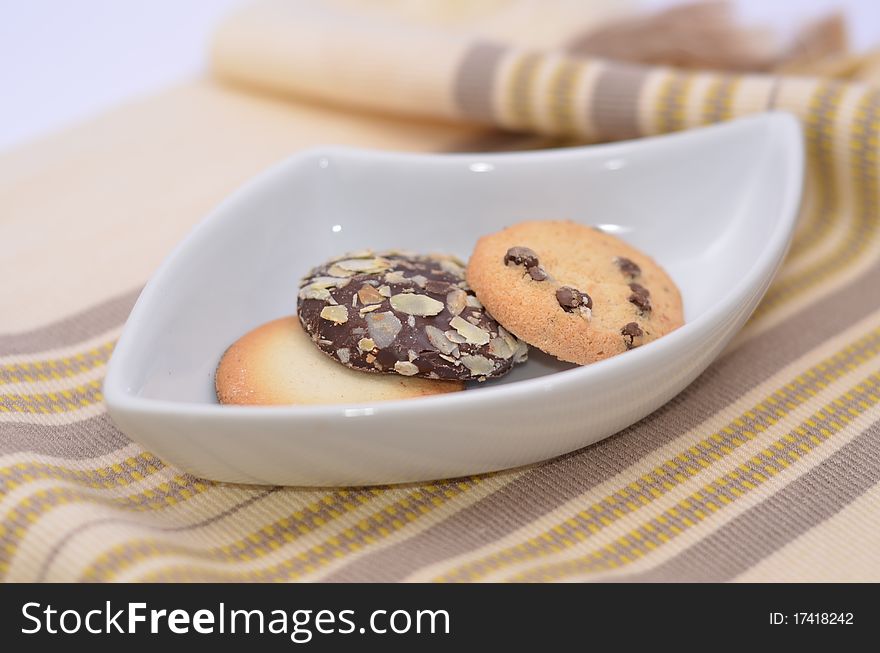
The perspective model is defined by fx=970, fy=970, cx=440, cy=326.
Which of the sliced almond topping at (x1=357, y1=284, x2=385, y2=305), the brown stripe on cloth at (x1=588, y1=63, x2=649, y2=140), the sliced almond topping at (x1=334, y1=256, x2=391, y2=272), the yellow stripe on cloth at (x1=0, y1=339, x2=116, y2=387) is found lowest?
the yellow stripe on cloth at (x1=0, y1=339, x2=116, y2=387)

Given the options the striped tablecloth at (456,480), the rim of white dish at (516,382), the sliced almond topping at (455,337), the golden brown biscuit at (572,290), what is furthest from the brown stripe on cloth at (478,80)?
the sliced almond topping at (455,337)

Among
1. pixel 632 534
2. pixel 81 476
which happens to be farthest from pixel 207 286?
pixel 632 534

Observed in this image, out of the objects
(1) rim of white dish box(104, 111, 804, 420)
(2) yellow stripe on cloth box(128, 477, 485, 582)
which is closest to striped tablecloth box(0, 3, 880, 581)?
(2) yellow stripe on cloth box(128, 477, 485, 582)

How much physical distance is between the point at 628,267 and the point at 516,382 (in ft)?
0.65

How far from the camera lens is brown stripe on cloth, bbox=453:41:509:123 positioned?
1.31m

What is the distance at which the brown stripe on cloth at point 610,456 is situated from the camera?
74 centimetres

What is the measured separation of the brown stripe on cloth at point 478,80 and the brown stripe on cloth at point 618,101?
14cm

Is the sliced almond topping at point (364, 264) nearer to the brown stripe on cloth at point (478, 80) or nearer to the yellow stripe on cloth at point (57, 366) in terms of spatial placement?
the yellow stripe on cloth at point (57, 366)

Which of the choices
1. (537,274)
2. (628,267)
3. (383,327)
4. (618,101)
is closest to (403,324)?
(383,327)

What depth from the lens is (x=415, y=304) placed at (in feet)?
2.62

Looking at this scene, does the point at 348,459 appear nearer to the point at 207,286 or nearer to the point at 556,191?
the point at 207,286

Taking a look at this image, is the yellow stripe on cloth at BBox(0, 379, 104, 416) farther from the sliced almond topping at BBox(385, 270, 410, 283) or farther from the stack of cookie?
the sliced almond topping at BBox(385, 270, 410, 283)

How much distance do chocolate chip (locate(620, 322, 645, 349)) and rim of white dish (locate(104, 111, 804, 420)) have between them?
7 cm

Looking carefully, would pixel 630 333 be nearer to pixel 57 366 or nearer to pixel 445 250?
pixel 445 250
